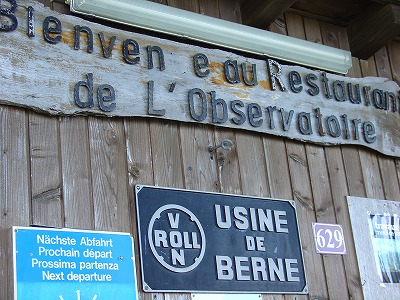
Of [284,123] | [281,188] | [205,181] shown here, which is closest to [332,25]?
[284,123]

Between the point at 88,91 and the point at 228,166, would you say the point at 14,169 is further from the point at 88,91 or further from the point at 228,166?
the point at 228,166

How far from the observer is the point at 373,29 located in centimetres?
410

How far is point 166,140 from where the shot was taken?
3232 millimetres

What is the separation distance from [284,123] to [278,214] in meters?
0.47

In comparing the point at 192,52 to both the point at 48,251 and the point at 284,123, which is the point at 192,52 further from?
the point at 48,251

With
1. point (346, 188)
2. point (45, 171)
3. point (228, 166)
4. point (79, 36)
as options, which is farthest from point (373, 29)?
point (45, 171)

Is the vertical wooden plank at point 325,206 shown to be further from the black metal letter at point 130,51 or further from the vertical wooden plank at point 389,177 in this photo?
the black metal letter at point 130,51

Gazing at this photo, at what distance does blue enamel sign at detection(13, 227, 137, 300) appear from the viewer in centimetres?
259

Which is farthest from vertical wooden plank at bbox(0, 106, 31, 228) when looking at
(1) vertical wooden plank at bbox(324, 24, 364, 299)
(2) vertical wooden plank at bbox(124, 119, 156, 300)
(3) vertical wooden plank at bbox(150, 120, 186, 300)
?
(1) vertical wooden plank at bbox(324, 24, 364, 299)

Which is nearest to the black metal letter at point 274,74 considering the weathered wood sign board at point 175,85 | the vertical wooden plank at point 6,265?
the weathered wood sign board at point 175,85

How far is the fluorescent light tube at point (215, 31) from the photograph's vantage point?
10.5 ft

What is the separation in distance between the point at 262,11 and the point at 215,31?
351 mm

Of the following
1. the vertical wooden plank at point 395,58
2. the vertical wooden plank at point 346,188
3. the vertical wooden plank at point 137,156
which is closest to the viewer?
the vertical wooden plank at point 137,156

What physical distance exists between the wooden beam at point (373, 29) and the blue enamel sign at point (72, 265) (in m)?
1.96
